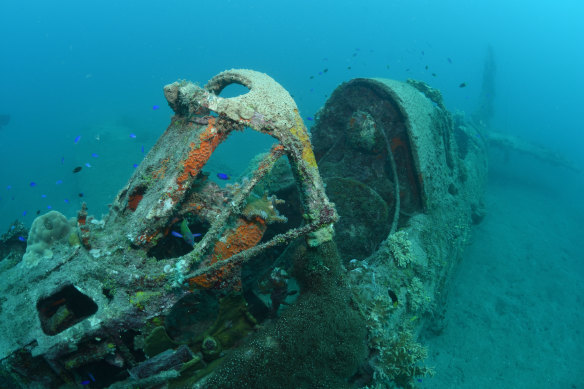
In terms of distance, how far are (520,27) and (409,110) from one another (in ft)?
642

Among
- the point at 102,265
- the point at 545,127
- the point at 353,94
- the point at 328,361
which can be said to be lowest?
the point at 545,127

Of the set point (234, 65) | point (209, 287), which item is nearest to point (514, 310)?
point (209, 287)

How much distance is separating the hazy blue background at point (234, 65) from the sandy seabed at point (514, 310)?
7.59 m

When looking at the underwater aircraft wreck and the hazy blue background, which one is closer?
the underwater aircraft wreck

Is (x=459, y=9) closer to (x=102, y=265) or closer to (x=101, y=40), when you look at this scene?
(x=101, y=40)

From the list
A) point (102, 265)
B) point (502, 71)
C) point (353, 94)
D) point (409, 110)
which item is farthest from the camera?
point (502, 71)

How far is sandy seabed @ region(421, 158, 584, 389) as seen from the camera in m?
6.36

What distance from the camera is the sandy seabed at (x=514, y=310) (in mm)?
6359

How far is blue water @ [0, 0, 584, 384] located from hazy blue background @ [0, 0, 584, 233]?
1.11 feet

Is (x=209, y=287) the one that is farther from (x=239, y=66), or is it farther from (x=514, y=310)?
(x=239, y=66)

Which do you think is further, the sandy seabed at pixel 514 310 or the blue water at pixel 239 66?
the blue water at pixel 239 66

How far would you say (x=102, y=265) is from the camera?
2449 mm

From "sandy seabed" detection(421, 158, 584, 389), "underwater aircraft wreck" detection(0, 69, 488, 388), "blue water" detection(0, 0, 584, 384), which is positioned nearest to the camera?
"underwater aircraft wreck" detection(0, 69, 488, 388)

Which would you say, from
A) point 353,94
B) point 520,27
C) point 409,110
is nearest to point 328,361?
point 409,110
